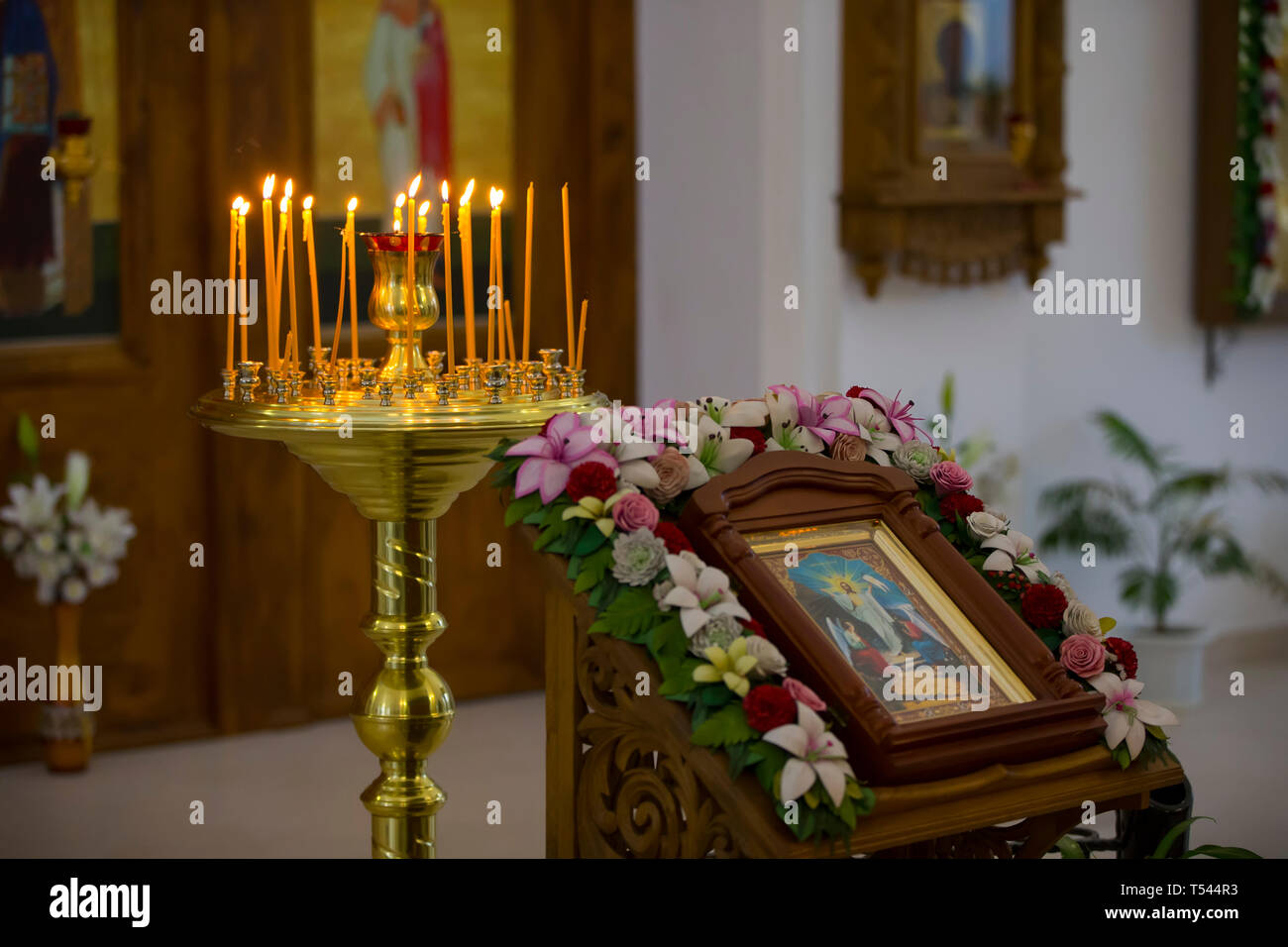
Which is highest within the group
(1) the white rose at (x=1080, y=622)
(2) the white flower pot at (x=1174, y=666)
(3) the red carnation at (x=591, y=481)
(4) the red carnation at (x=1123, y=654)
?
(3) the red carnation at (x=591, y=481)

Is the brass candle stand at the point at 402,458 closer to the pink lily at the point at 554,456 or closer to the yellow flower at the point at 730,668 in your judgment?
the pink lily at the point at 554,456

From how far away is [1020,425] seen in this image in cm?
574

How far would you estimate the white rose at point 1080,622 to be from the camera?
2.05m

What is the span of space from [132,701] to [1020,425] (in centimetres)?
299

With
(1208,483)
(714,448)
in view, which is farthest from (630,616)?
(1208,483)

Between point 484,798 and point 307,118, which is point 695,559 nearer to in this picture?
point 484,798

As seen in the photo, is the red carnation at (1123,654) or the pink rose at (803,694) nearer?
the pink rose at (803,694)

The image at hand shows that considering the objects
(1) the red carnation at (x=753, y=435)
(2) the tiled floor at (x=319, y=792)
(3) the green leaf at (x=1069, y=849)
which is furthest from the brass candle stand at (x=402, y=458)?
(2) the tiled floor at (x=319, y=792)

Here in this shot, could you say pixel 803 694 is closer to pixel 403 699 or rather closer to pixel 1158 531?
pixel 403 699

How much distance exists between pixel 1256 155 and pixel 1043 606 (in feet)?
14.7

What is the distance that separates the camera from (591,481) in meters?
1.93

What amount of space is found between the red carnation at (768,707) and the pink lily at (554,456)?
34cm

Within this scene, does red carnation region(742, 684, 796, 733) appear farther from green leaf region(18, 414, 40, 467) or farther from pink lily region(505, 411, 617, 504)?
green leaf region(18, 414, 40, 467)

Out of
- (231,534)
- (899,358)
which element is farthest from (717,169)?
(231,534)
